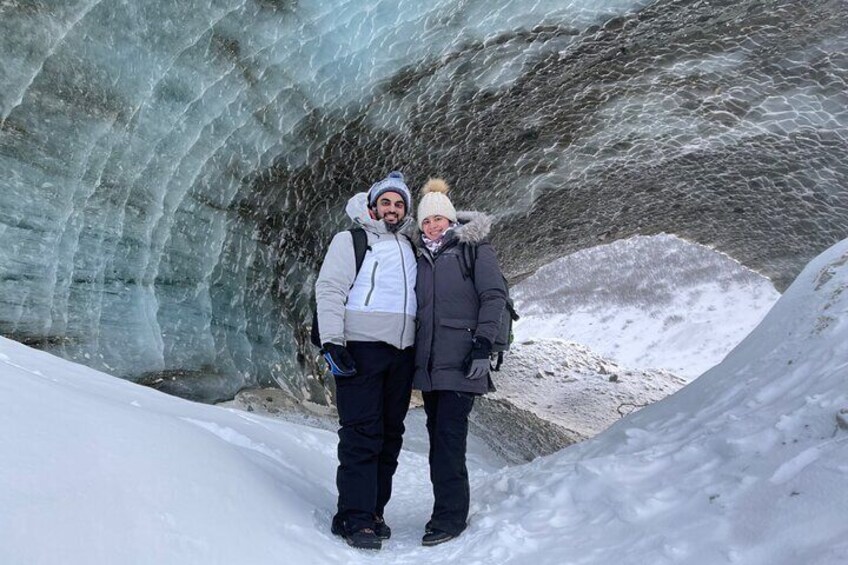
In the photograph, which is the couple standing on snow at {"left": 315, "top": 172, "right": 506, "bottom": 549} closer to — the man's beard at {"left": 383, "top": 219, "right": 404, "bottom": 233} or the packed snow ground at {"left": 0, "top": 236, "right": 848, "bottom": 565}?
the man's beard at {"left": 383, "top": 219, "right": 404, "bottom": 233}

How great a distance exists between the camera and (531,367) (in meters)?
12.1

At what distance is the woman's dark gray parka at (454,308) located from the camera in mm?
3018

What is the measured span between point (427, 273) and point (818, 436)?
161cm

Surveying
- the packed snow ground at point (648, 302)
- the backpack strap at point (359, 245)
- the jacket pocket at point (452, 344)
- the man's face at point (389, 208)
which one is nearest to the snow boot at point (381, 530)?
the jacket pocket at point (452, 344)

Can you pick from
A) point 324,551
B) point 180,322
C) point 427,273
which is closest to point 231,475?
point 324,551

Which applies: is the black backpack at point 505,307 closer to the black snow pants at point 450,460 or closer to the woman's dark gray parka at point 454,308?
the woman's dark gray parka at point 454,308

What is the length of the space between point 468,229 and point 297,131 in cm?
271

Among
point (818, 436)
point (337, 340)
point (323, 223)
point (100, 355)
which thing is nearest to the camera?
point (818, 436)

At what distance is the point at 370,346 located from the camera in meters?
2.99

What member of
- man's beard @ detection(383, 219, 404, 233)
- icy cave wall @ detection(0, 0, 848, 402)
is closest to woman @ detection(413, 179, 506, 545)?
man's beard @ detection(383, 219, 404, 233)

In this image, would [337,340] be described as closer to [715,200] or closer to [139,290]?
[139,290]

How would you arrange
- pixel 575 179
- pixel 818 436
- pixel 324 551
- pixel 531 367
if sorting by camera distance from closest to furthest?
pixel 818 436 → pixel 324 551 → pixel 575 179 → pixel 531 367

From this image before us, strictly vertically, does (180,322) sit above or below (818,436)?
above

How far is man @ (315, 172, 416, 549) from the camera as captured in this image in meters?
2.87
